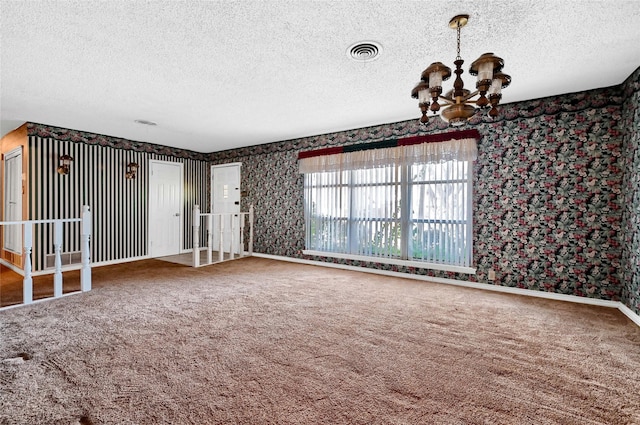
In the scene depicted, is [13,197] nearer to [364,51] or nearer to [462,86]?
[364,51]

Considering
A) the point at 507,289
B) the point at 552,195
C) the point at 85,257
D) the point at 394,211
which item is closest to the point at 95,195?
the point at 85,257

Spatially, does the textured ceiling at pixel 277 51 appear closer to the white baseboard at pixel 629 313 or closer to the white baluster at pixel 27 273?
the white baluster at pixel 27 273

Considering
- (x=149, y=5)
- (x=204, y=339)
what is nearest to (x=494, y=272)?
(x=204, y=339)

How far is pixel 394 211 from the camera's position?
187 inches

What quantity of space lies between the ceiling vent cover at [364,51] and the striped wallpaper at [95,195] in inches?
205

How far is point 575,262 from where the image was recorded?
141 inches

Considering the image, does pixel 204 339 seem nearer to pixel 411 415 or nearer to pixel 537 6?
pixel 411 415

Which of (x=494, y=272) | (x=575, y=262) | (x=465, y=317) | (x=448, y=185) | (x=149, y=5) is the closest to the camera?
(x=149, y=5)

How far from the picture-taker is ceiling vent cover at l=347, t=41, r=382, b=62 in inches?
97.3

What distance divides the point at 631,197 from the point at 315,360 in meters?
3.56

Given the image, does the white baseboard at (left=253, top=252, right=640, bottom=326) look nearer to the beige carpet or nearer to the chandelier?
the beige carpet

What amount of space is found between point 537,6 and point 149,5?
2.59 meters

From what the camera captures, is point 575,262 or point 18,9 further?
point 575,262

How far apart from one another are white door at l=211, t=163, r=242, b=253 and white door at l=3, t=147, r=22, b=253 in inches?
132
